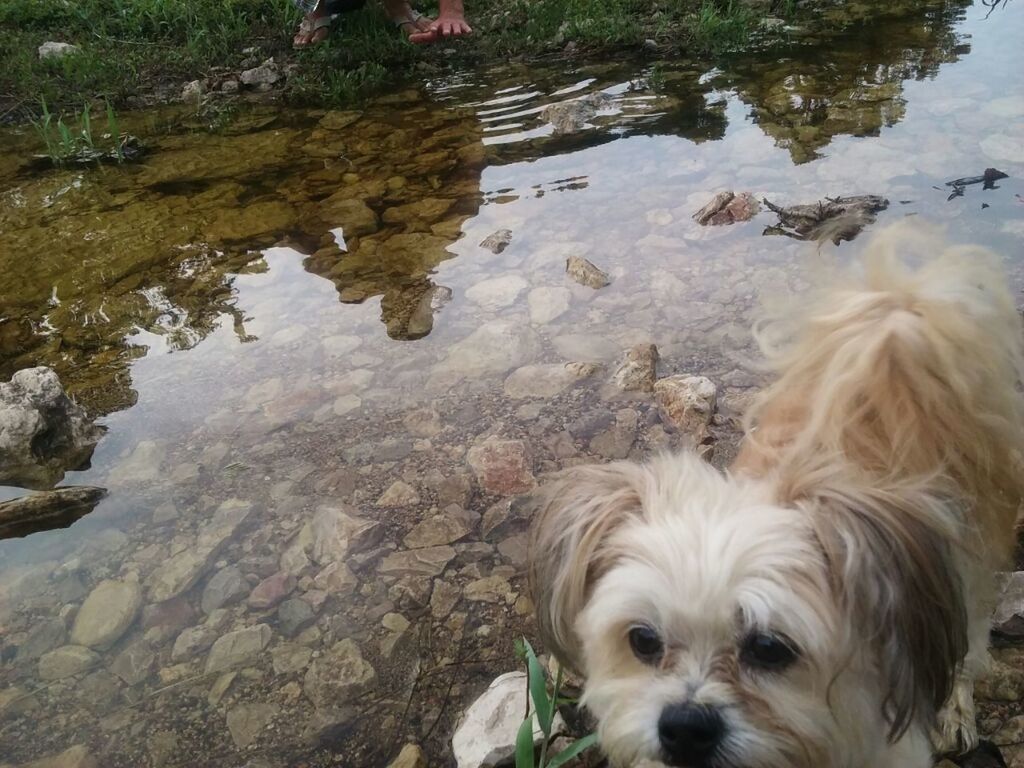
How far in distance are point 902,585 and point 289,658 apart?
5.58 feet

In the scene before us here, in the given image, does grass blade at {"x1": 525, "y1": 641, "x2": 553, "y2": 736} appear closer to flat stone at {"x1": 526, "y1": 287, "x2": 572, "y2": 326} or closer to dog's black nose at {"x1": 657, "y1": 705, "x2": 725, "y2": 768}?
dog's black nose at {"x1": 657, "y1": 705, "x2": 725, "y2": 768}

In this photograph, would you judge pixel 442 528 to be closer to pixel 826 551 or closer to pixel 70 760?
pixel 70 760

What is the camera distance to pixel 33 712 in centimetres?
226

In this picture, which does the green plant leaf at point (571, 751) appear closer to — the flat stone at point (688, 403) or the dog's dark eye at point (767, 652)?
the dog's dark eye at point (767, 652)

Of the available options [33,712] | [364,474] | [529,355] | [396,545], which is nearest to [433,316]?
[529,355]

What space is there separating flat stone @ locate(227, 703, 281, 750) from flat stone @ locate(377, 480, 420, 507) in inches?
33.2

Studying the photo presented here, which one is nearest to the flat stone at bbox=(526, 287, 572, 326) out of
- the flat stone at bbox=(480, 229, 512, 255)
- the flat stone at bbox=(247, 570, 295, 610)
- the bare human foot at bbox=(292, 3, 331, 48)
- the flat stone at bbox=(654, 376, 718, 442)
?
the flat stone at bbox=(480, 229, 512, 255)

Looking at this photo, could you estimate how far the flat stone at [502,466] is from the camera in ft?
9.55

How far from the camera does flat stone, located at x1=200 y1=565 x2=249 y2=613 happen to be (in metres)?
2.56

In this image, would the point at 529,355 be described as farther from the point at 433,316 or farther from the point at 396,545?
the point at 396,545

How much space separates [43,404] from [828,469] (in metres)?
2.87

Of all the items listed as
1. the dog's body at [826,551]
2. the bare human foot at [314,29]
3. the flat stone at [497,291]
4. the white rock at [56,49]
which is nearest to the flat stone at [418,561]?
the dog's body at [826,551]

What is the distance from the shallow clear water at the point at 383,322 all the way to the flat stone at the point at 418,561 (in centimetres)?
1

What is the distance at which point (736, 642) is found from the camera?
1.54 metres
